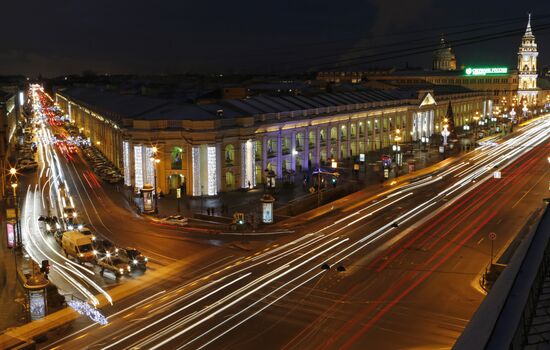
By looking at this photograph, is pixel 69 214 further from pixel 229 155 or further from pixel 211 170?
pixel 229 155

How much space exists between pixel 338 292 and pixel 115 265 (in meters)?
11.0

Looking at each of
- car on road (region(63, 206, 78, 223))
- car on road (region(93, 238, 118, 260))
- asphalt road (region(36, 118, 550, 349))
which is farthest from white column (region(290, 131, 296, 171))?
car on road (region(93, 238, 118, 260))

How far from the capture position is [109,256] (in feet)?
96.3

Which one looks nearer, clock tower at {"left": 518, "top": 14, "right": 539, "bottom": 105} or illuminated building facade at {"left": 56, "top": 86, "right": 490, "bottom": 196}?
illuminated building facade at {"left": 56, "top": 86, "right": 490, "bottom": 196}

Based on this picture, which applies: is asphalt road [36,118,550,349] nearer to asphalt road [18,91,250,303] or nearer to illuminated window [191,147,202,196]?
asphalt road [18,91,250,303]

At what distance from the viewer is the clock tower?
529 ft

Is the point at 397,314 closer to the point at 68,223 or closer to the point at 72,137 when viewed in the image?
the point at 68,223

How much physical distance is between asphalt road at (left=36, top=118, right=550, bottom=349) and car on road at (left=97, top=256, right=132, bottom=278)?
2.71m

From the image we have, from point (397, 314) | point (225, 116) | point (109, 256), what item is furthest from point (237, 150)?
point (397, 314)

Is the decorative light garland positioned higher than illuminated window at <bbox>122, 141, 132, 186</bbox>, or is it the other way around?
illuminated window at <bbox>122, 141, 132, 186</bbox>

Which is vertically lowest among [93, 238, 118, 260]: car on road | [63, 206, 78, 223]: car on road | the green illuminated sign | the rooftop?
[93, 238, 118, 260]: car on road

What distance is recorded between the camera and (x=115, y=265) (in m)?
28.3

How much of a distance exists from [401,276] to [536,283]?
57.0ft

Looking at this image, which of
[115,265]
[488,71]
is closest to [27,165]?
[115,265]
